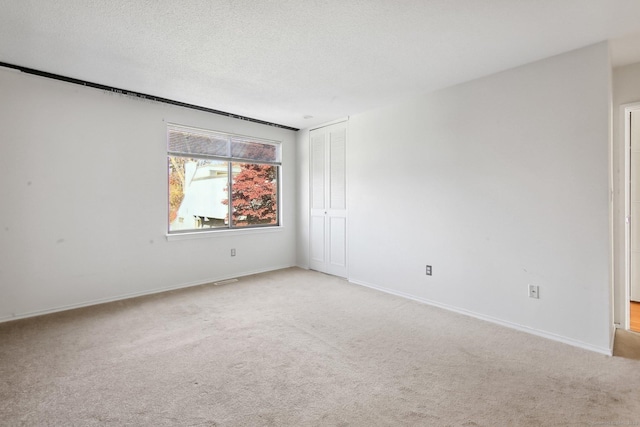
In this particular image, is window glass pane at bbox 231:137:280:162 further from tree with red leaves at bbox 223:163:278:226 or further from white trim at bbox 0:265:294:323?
white trim at bbox 0:265:294:323

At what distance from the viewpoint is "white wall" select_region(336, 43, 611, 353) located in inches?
98.2

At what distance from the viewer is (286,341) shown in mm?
2629

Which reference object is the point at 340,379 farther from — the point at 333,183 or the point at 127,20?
the point at 333,183

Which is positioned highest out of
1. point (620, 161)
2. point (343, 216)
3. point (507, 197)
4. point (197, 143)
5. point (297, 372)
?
point (197, 143)

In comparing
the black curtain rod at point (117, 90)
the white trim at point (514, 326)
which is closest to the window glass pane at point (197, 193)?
the black curtain rod at point (117, 90)

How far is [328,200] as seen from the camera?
4973mm

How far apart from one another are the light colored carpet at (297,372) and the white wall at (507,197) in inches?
12.6

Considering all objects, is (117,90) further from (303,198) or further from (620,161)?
(620,161)

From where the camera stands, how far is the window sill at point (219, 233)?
13.6 ft

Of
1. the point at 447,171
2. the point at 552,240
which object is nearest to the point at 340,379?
the point at 552,240

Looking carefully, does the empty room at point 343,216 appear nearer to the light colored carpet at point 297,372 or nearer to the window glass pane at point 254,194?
the light colored carpet at point 297,372

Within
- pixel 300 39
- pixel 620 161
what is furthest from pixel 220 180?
pixel 620 161

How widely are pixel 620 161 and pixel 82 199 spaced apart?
548cm

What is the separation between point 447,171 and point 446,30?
1509 mm
